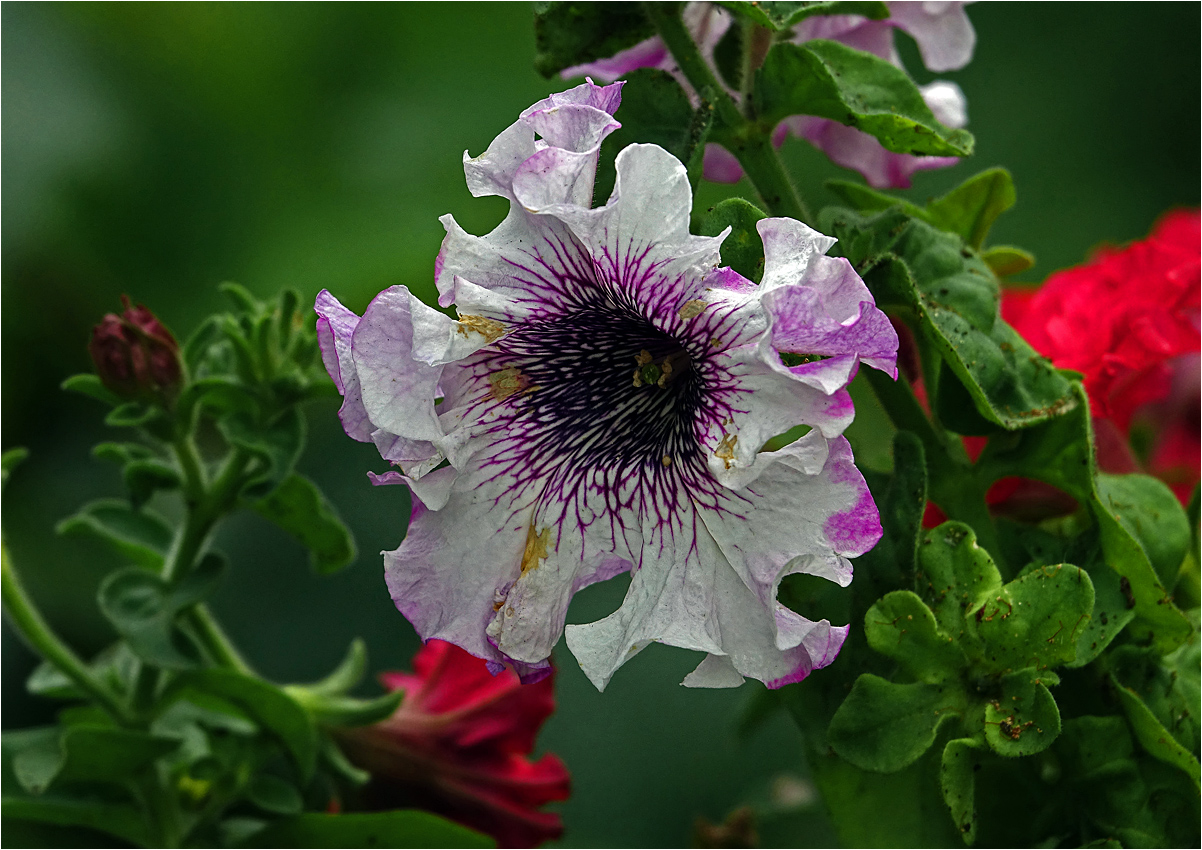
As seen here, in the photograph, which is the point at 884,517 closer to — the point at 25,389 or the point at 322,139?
the point at 25,389

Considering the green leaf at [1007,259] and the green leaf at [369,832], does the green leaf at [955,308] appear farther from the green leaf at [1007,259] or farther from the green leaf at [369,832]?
the green leaf at [369,832]

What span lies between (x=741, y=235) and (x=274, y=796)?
373mm

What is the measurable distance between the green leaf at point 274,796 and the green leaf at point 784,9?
426 millimetres

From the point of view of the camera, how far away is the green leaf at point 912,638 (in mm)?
407

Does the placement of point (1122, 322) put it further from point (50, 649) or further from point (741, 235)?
point (50, 649)

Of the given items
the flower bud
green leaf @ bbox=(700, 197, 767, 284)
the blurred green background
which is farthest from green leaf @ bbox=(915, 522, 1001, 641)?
the blurred green background

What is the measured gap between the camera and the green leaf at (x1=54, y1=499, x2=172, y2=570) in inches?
23.0

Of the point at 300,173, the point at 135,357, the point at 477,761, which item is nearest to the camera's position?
the point at 135,357

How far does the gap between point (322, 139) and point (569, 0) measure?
894mm

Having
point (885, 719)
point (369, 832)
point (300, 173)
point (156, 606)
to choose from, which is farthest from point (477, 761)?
point (300, 173)

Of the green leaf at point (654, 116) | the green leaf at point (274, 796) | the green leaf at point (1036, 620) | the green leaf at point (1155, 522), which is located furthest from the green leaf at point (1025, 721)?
the green leaf at point (274, 796)

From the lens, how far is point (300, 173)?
52.3 inches

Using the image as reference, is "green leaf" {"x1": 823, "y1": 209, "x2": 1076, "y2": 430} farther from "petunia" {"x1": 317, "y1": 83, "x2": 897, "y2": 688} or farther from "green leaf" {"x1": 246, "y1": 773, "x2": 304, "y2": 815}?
"green leaf" {"x1": 246, "y1": 773, "x2": 304, "y2": 815}

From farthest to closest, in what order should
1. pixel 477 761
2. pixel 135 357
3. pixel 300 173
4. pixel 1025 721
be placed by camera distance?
pixel 300 173
pixel 477 761
pixel 135 357
pixel 1025 721
